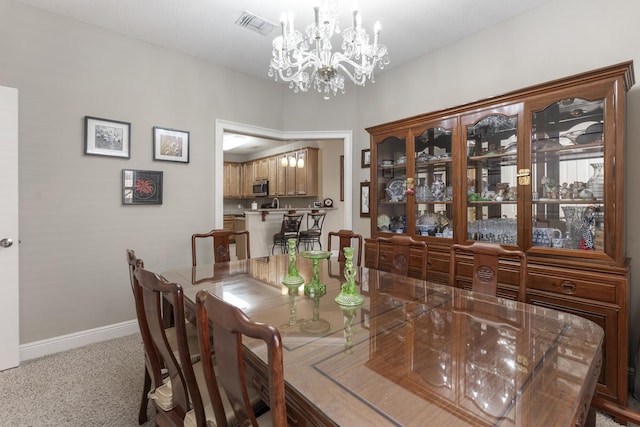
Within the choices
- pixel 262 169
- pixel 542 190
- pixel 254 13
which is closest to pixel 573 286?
pixel 542 190

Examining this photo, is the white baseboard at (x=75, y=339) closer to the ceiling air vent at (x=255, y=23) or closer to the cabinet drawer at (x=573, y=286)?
the ceiling air vent at (x=255, y=23)

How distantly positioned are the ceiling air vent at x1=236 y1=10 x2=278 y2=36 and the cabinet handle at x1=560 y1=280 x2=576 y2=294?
2.98m

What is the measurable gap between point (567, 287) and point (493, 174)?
97 cm

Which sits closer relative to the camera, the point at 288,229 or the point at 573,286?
the point at 573,286

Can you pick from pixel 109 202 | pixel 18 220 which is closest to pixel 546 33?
pixel 109 202

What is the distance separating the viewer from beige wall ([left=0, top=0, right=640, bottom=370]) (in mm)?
2357

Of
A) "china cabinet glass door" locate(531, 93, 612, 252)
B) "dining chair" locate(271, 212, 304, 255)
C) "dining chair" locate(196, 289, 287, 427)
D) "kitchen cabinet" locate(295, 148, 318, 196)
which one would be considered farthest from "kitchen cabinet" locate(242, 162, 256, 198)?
"dining chair" locate(196, 289, 287, 427)

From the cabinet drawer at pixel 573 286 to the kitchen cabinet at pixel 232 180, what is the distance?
26.8 feet

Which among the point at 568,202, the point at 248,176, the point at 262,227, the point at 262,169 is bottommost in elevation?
the point at 262,227

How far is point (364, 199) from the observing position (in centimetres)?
387

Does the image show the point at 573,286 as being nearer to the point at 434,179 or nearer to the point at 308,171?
the point at 434,179

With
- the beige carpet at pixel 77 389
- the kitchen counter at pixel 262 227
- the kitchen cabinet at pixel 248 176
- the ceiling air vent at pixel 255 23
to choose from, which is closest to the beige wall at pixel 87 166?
the beige carpet at pixel 77 389

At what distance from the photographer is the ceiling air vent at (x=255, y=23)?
2.60m

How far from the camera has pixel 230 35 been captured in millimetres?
2916
